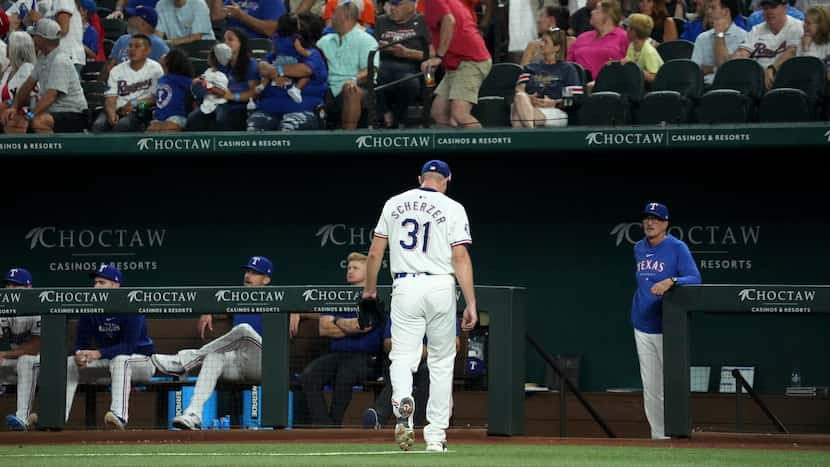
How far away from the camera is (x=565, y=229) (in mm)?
12586

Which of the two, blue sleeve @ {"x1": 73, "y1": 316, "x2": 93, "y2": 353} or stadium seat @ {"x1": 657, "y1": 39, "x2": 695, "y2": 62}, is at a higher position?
stadium seat @ {"x1": 657, "y1": 39, "x2": 695, "y2": 62}

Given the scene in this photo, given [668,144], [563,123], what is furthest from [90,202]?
[668,144]

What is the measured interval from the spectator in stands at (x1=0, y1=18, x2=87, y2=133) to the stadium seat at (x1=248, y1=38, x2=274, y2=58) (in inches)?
66.8

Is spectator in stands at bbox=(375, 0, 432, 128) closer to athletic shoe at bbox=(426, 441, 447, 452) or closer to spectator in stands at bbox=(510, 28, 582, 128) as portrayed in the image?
spectator in stands at bbox=(510, 28, 582, 128)

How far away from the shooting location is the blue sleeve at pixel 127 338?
938 cm

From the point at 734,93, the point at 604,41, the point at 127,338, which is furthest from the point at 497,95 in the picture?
the point at 127,338

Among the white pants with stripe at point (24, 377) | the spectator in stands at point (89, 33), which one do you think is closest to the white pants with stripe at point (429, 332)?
the white pants with stripe at point (24, 377)

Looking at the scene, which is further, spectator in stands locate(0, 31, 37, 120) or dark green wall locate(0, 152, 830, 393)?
spectator in stands locate(0, 31, 37, 120)

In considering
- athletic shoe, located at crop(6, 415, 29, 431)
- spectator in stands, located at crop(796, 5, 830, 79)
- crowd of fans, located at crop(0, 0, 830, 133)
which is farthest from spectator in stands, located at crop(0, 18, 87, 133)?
spectator in stands, located at crop(796, 5, 830, 79)

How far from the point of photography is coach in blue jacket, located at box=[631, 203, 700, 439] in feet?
31.0

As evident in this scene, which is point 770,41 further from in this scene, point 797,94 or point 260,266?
point 260,266

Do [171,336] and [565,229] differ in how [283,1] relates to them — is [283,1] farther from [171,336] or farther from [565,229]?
[171,336]

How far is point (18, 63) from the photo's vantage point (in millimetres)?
12883

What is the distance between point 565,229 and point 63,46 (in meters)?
5.11
